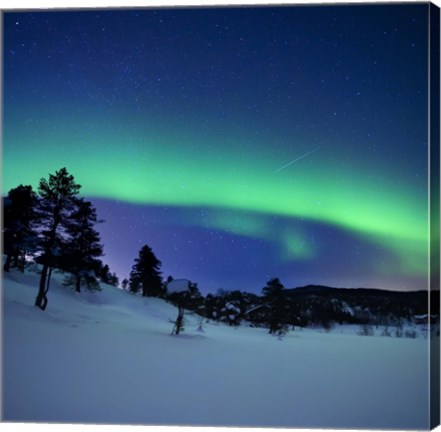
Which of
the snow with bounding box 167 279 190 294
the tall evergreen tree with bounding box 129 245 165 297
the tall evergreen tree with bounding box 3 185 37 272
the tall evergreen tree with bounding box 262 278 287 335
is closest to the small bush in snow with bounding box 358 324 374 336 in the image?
the tall evergreen tree with bounding box 262 278 287 335

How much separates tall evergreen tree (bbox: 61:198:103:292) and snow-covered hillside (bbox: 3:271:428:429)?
0.41 feet

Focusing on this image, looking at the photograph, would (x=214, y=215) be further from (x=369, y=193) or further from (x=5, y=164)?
(x=5, y=164)

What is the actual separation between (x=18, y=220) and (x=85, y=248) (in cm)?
56

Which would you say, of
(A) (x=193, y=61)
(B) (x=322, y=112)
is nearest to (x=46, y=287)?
(A) (x=193, y=61)

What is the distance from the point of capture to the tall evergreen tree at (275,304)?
4087 mm

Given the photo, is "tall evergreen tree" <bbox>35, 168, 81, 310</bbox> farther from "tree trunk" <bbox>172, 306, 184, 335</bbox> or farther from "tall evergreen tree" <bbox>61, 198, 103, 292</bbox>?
"tree trunk" <bbox>172, 306, 184, 335</bbox>

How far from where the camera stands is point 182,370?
417 centimetres

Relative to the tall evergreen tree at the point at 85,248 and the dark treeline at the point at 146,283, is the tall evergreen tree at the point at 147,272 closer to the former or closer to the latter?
the dark treeline at the point at 146,283

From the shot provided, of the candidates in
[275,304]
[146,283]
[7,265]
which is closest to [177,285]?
[146,283]

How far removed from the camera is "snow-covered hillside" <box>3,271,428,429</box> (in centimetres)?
405

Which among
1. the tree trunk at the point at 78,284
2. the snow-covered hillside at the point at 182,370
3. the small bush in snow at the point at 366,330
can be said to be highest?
the tree trunk at the point at 78,284

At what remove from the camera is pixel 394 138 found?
13.4 feet

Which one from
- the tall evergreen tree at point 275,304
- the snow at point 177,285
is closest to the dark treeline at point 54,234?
the snow at point 177,285

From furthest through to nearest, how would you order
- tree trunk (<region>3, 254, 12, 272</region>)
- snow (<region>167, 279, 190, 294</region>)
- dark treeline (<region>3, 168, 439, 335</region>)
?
tree trunk (<region>3, 254, 12, 272</region>), snow (<region>167, 279, 190, 294</region>), dark treeline (<region>3, 168, 439, 335</region>)
